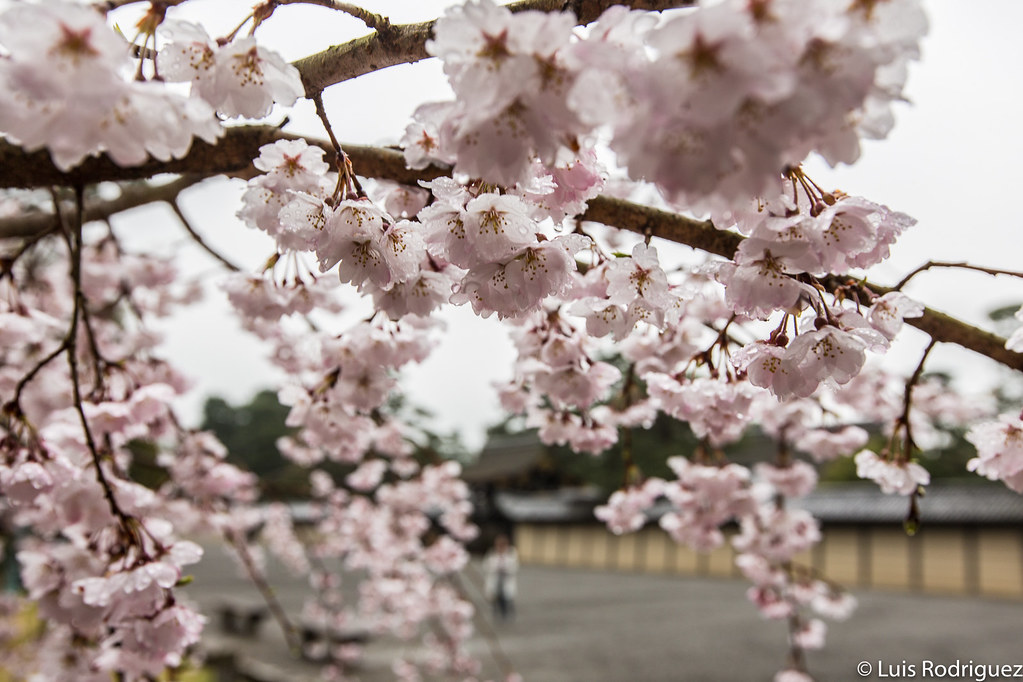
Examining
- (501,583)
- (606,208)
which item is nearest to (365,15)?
(606,208)

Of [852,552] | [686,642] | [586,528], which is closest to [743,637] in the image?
[686,642]

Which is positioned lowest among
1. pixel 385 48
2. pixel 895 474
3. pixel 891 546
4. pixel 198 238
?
pixel 895 474

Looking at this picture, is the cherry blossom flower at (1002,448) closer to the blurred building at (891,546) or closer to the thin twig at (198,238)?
the thin twig at (198,238)

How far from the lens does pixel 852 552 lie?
13.6 metres

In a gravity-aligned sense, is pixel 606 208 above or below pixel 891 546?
above

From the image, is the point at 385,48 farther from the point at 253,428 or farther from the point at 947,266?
the point at 253,428

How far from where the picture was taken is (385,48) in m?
1.11

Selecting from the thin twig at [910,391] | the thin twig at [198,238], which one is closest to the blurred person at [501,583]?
the thin twig at [198,238]

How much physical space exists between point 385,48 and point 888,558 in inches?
583

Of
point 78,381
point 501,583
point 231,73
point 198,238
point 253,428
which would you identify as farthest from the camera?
point 253,428

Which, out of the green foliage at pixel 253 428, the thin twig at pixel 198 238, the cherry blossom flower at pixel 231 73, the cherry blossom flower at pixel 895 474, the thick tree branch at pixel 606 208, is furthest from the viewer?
the green foliage at pixel 253 428

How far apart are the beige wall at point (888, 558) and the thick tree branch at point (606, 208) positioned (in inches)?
382

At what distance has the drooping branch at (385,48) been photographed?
39.6 inches

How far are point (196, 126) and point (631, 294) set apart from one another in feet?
2.49
